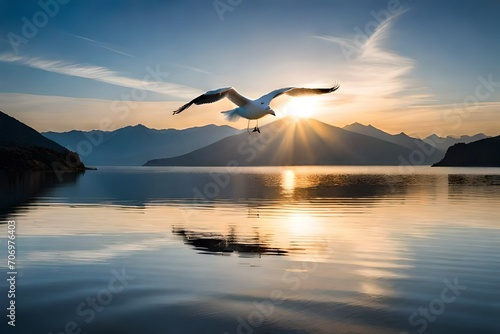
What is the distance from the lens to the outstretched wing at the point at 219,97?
78.3 feet

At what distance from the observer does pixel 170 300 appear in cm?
1359

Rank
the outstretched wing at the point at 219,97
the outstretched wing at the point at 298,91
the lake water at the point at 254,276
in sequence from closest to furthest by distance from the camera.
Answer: the lake water at the point at 254,276 → the outstretched wing at the point at 219,97 → the outstretched wing at the point at 298,91

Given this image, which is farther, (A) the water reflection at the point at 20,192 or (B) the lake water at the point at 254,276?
(A) the water reflection at the point at 20,192

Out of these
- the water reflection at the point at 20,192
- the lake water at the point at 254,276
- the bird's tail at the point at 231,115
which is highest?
the bird's tail at the point at 231,115

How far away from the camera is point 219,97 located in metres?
24.9

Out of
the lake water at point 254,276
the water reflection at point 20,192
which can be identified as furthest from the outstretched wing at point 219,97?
the water reflection at point 20,192

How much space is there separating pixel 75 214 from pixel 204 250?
17.5m

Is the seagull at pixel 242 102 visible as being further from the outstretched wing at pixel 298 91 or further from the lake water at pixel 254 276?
the lake water at pixel 254 276

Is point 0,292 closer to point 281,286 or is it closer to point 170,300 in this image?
point 170,300

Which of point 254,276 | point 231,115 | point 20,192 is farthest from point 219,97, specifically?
point 20,192

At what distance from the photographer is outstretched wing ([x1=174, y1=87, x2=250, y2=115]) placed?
2388 centimetres

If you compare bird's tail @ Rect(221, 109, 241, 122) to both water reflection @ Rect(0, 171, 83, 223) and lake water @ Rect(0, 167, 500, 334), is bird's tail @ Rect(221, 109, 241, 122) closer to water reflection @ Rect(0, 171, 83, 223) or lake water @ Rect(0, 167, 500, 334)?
lake water @ Rect(0, 167, 500, 334)

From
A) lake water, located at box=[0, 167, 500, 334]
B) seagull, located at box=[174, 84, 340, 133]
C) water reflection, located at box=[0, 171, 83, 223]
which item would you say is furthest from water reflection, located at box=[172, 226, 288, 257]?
water reflection, located at box=[0, 171, 83, 223]

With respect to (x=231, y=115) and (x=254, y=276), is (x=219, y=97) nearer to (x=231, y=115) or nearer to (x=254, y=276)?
(x=231, y=115)
